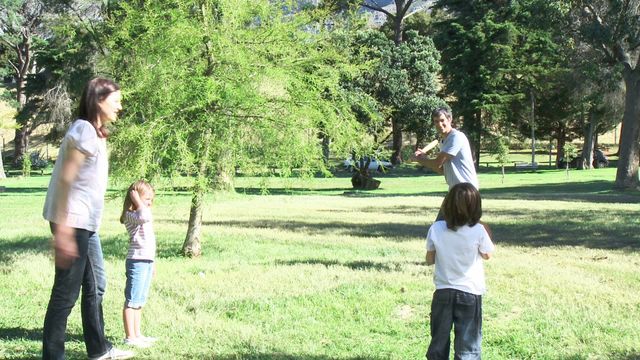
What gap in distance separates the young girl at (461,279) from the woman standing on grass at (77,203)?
7.57 ft

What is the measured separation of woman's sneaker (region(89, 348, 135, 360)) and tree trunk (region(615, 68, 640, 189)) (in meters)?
29.1

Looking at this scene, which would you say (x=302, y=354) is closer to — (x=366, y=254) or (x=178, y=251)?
(x=366, y=254)

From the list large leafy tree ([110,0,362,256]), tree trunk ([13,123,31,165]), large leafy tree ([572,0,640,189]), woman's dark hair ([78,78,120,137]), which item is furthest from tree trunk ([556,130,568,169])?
woman's dark hair ([78,78,120,137])

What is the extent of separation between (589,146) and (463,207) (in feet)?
168

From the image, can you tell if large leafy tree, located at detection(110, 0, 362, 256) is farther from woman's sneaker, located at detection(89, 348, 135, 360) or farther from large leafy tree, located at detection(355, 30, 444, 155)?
large leafy tree, located at detection(355, 30, 444, 155)

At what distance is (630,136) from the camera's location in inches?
1183

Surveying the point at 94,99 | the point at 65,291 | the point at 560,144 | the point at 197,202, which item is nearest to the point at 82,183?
the point at 94,99

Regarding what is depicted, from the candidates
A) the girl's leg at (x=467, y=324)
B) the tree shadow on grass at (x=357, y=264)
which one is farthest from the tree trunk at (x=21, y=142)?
the girl's leg at (x=467, y=324)

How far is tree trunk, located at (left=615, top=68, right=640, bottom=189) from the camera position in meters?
29.5

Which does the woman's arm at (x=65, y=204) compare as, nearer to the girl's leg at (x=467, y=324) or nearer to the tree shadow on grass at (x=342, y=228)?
the girl's leg at (x=467, y=324)

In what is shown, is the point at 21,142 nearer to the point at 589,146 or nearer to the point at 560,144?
the point at 560,144

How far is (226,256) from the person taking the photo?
10.9 meters

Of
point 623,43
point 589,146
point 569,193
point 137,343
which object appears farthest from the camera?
point 589,146

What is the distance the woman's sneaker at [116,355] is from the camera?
4875mm
